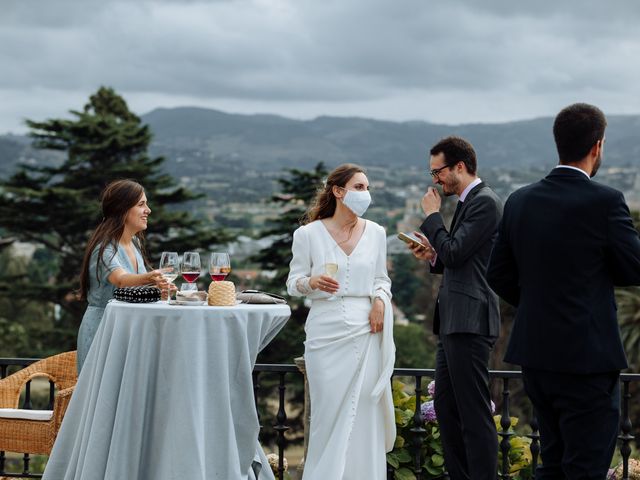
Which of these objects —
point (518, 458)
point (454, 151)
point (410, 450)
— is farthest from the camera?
point (518, 458)

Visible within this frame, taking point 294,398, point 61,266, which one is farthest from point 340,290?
point 61,266

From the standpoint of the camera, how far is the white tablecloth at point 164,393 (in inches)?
200

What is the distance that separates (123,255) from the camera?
5.77m

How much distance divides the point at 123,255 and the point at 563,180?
2.72 m

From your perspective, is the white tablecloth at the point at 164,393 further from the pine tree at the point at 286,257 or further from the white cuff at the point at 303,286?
the pine tree at the point at 286,257

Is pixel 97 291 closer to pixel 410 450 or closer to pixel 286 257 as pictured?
pixel 410 450

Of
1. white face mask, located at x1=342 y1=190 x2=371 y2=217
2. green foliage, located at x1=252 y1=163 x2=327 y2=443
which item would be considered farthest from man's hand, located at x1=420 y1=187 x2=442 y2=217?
green foliage, located at x1=252 y1=163 x2=327 y2=443

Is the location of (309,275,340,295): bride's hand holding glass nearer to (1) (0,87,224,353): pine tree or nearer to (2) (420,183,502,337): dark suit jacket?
(2) (420,183,502,337): dark suit jacket

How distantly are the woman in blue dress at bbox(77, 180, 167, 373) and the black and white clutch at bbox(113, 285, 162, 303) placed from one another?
254 mm

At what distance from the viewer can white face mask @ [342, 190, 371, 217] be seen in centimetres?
550

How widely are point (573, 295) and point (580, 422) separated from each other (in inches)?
19.3

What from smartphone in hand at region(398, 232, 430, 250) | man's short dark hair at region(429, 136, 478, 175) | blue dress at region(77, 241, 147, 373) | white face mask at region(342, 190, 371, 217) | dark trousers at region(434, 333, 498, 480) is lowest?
dark trousers at region(434, 333, 498, 480)

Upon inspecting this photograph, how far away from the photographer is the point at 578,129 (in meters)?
4.05

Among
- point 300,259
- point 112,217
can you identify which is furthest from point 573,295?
point 112,217
